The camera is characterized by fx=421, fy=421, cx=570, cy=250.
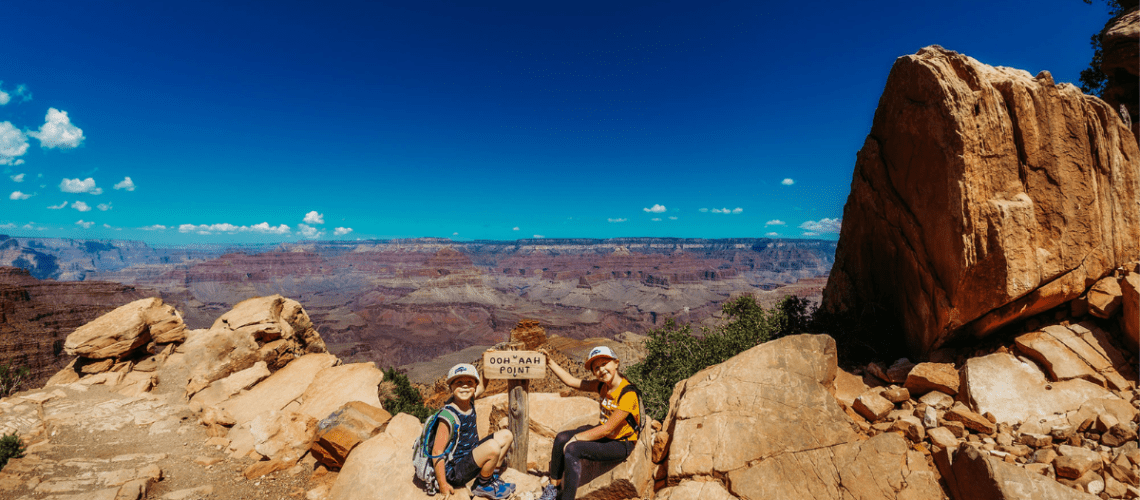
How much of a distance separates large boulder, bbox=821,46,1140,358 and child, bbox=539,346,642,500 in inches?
278

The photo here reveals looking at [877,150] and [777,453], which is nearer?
[777,453]

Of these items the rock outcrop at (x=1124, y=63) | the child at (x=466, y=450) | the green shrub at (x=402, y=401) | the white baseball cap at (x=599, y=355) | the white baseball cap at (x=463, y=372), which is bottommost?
the green shrub at (x=402, y=401)

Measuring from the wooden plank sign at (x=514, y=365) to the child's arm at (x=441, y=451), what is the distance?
3.23ft

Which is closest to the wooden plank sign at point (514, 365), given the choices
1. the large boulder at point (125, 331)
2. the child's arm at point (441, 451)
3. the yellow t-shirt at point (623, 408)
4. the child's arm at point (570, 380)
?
the child's arm at point (570, 380)

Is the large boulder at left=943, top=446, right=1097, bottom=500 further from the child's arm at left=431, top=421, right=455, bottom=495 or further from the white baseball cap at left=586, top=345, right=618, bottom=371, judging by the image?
the child's arm at left=431, top=421, right=455, bottom=495

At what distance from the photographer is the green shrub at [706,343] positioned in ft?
44.7

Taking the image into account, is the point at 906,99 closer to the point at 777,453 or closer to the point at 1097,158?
the point at 1097,158

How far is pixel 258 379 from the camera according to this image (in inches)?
498

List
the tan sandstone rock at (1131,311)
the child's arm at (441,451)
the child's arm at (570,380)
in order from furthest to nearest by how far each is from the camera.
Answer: the tan sandstone rock at (1131,311) → the child's arm at (570,380) → the child's arm at (441,451)

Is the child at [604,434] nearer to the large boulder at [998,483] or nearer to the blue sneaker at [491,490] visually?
the blue sneaker at [491,490]

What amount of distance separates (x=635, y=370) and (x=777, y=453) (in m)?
11.7

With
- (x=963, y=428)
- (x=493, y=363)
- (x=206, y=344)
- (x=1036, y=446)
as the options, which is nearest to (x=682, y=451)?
(x=493, y=363)

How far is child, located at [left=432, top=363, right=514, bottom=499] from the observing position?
19.3 ft

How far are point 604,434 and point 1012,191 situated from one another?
8.66m
